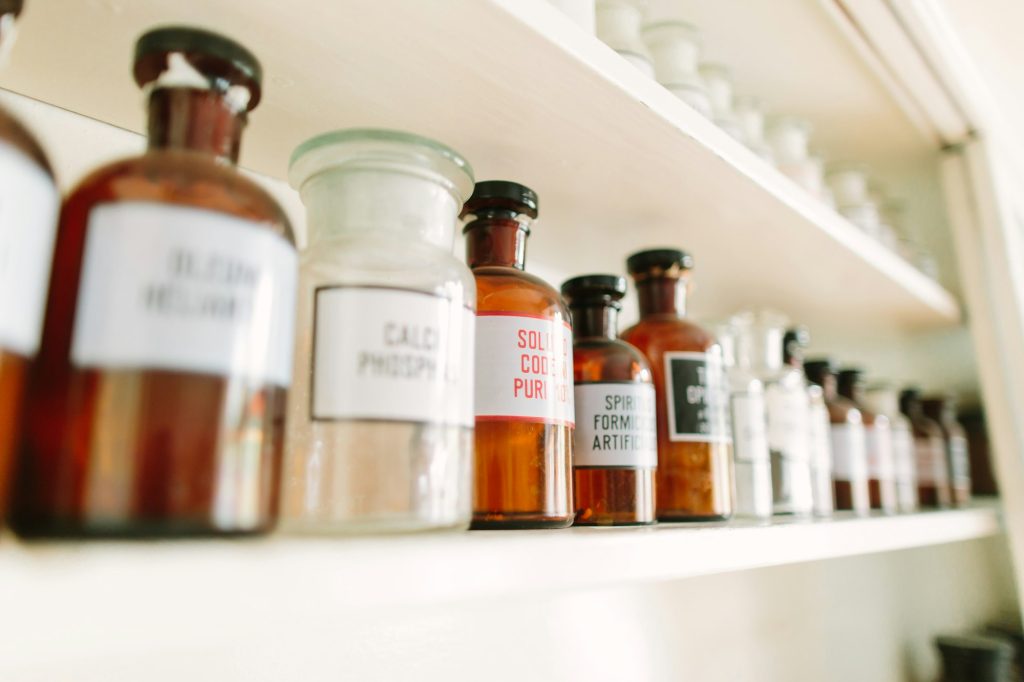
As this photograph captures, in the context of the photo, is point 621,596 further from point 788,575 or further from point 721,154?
point 721,154

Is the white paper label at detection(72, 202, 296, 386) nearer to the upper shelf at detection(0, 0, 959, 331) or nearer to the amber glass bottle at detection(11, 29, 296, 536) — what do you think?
the amber glass bottle at detection(11, 29, 296, 536)

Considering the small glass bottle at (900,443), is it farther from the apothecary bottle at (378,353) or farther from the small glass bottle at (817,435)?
the apothecary bottle at (378,353)

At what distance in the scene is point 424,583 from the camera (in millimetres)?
305

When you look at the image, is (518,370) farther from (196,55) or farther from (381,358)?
(196,55)

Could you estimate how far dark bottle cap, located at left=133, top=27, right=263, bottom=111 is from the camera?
1.02 ft

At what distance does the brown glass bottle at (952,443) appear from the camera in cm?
107

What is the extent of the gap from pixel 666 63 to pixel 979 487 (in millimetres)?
999

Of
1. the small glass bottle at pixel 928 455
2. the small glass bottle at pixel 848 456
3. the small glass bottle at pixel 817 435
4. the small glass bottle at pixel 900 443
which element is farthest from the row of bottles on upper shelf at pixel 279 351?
the small glass bottle at pixel 928 455

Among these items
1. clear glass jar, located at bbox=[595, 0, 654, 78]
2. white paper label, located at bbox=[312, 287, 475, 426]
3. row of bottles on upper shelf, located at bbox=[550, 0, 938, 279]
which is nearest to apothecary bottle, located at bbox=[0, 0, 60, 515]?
white paper label, located at bbox=[312, 287, 475, 426]

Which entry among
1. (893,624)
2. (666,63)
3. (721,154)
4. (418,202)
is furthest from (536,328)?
(893,624)

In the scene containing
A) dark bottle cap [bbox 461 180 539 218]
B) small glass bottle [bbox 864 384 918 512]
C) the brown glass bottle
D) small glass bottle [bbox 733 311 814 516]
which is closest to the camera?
dark bottle cap [bbox 461 180 539 218]

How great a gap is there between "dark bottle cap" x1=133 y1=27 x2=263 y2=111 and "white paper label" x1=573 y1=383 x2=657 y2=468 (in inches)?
12.4

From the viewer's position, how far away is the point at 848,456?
2.78 ft

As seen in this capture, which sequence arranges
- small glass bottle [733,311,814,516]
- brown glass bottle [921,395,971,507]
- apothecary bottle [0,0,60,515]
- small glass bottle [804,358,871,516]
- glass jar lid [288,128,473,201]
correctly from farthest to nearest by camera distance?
brown glass bottle [921,395,971,507] → small glass bottle [804,358,871,516] → small glass bottle [733,311,814,516] → glass jar lid [288,128,473,201] → apothecary bottle [0,0,60,515]
